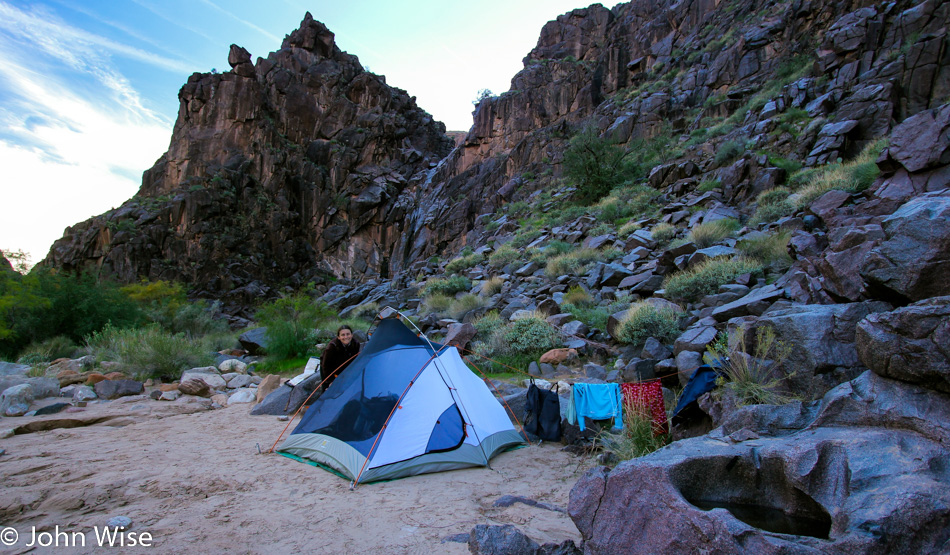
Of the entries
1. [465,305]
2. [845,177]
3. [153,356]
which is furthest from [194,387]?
[845,177]

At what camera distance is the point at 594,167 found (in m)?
24.3

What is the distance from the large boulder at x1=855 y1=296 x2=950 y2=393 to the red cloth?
7.55 feet

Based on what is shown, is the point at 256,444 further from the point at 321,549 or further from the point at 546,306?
the point at 546,306

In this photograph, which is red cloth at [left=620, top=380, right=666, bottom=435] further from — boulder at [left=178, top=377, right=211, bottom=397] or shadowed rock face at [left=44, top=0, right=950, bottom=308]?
boulder at [left=178, top=377, right=211, bottom=397]

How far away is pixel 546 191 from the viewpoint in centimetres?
2950

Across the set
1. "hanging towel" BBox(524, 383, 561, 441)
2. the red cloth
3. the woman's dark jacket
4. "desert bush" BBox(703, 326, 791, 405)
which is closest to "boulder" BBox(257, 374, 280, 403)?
the woman's dark jacket

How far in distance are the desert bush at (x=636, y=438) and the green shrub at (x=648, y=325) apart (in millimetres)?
3297

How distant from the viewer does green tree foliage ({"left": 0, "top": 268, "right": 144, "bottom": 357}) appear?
537 inches

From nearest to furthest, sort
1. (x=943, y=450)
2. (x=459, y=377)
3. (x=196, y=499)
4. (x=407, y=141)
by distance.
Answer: (x=943, y=450) → (x=196, y=499) → (x=459, y=377) → (x=407, y=141)

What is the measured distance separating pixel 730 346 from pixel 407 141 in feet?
182

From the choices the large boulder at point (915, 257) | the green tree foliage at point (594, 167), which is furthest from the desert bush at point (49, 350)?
the green tree foliage at point (594, 167)

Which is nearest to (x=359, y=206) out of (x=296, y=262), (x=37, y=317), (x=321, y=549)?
(x=296, y=262)

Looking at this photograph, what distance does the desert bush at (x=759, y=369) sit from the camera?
162 inches

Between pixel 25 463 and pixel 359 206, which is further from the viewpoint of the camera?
pixel 359 206
